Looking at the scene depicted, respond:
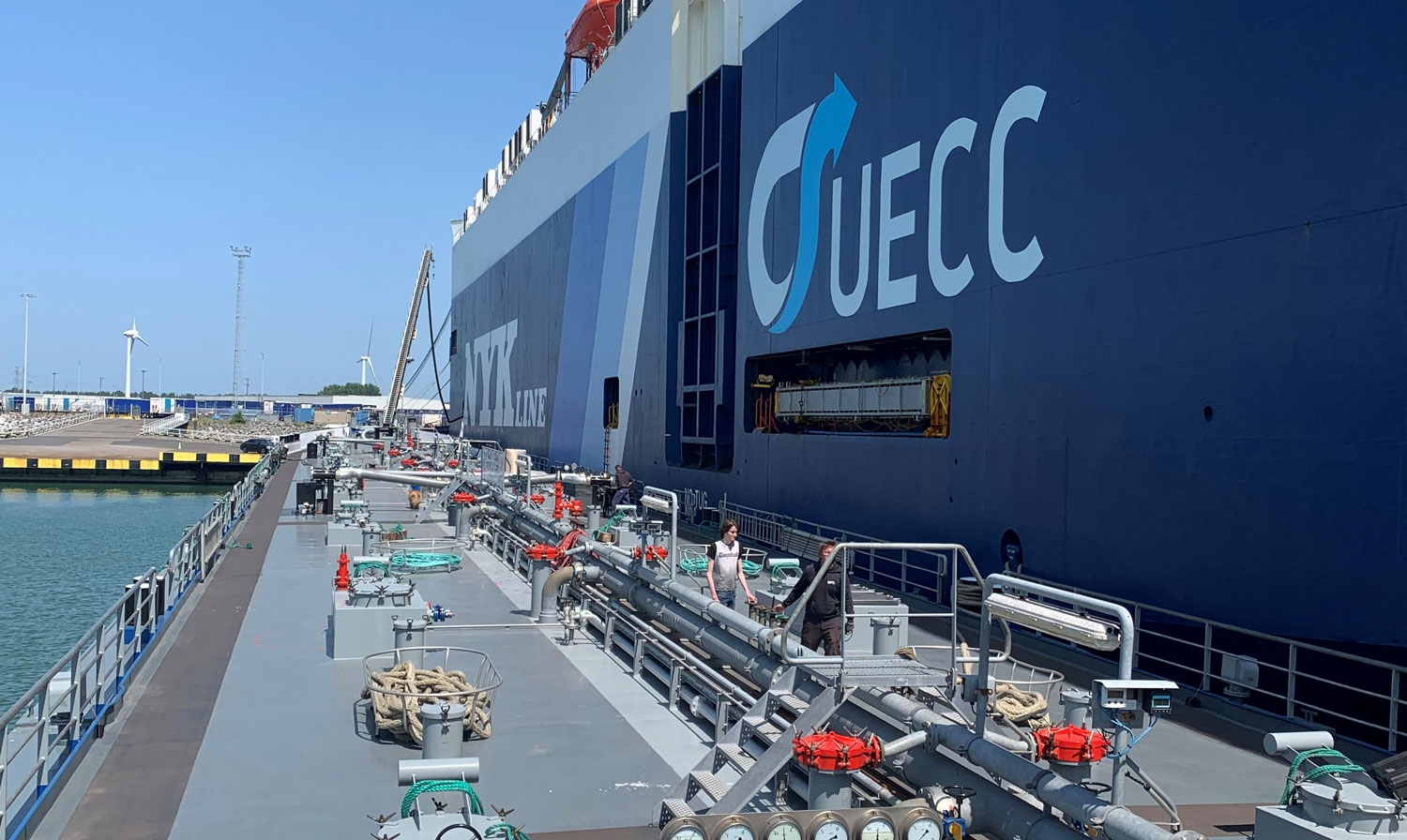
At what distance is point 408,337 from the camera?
7881cm

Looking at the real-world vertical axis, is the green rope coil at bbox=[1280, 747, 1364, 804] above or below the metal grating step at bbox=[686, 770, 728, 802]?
above

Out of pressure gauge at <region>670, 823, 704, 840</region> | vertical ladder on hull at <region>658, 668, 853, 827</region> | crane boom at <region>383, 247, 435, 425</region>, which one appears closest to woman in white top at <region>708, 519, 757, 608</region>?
vertical ladder on hull at <region>658, 668, 853, 827</region>

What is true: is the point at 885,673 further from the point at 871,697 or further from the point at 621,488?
the point at 621,488

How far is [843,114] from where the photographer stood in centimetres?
1964

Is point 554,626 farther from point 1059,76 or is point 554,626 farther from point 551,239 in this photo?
point 551,239

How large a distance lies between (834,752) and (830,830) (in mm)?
605

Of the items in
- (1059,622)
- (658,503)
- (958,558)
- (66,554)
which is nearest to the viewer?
(1059,622)

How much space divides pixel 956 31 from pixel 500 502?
13488 mm

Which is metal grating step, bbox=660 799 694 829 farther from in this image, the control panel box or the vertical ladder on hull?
the control panel box

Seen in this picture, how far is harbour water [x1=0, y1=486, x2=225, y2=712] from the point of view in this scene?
21.4 m

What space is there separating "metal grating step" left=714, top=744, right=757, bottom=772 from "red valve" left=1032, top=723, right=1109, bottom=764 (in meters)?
2.31

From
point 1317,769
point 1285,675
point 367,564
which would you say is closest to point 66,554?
point 367,564

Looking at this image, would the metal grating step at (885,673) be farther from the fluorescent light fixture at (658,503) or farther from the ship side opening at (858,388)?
the ship side opening at (858,388)

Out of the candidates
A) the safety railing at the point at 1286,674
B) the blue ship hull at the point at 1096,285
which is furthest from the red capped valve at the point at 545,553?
the safety railing at the point at 1286,674
